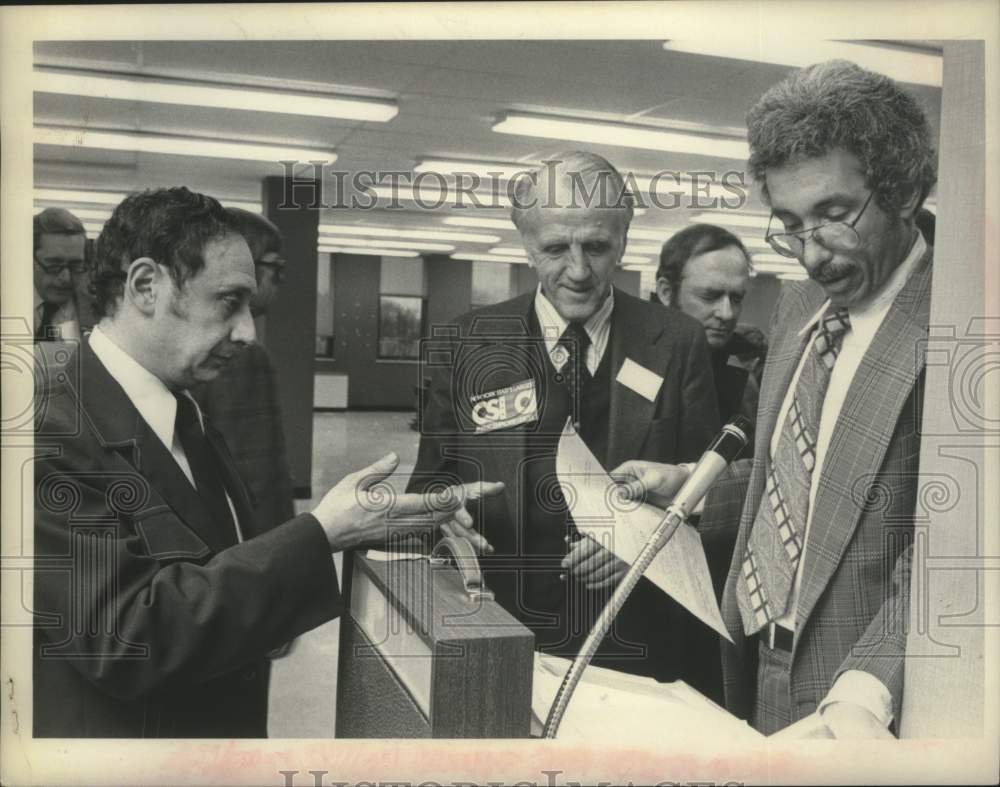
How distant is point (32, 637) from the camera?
2.38m

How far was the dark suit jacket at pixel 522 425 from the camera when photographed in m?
2.39

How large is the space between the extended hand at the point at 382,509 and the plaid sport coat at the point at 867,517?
2.77 ft

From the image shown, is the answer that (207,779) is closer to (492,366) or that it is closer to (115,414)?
(115,414)

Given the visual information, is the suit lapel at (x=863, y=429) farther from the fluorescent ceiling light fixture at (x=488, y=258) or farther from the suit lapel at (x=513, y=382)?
the fluorescent ceiling light fixture at (x=488, y=258)

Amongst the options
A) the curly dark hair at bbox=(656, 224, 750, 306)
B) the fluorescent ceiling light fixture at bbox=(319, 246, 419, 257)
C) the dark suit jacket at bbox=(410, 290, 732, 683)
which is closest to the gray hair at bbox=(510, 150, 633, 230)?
the curly dark hair at bbox=(656, 224, 750, 306)

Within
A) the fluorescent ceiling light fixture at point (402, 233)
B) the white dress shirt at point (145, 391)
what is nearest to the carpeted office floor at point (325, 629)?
the white dress shirt at point (145, 391)

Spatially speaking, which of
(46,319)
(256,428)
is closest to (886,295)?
(256,428)

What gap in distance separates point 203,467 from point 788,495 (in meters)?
1.48

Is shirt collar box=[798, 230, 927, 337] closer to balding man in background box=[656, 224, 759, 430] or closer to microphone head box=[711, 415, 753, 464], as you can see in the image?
balding man in background box=[656, 224, 759, 430]

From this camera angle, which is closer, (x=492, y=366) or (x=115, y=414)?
(x=115, y=414)

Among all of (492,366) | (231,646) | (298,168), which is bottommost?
(231,646)

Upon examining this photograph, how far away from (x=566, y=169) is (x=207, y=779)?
6.00 feet

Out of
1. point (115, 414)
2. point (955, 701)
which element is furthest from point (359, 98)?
point (955, 701)

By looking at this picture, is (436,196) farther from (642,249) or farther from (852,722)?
(852,722)
